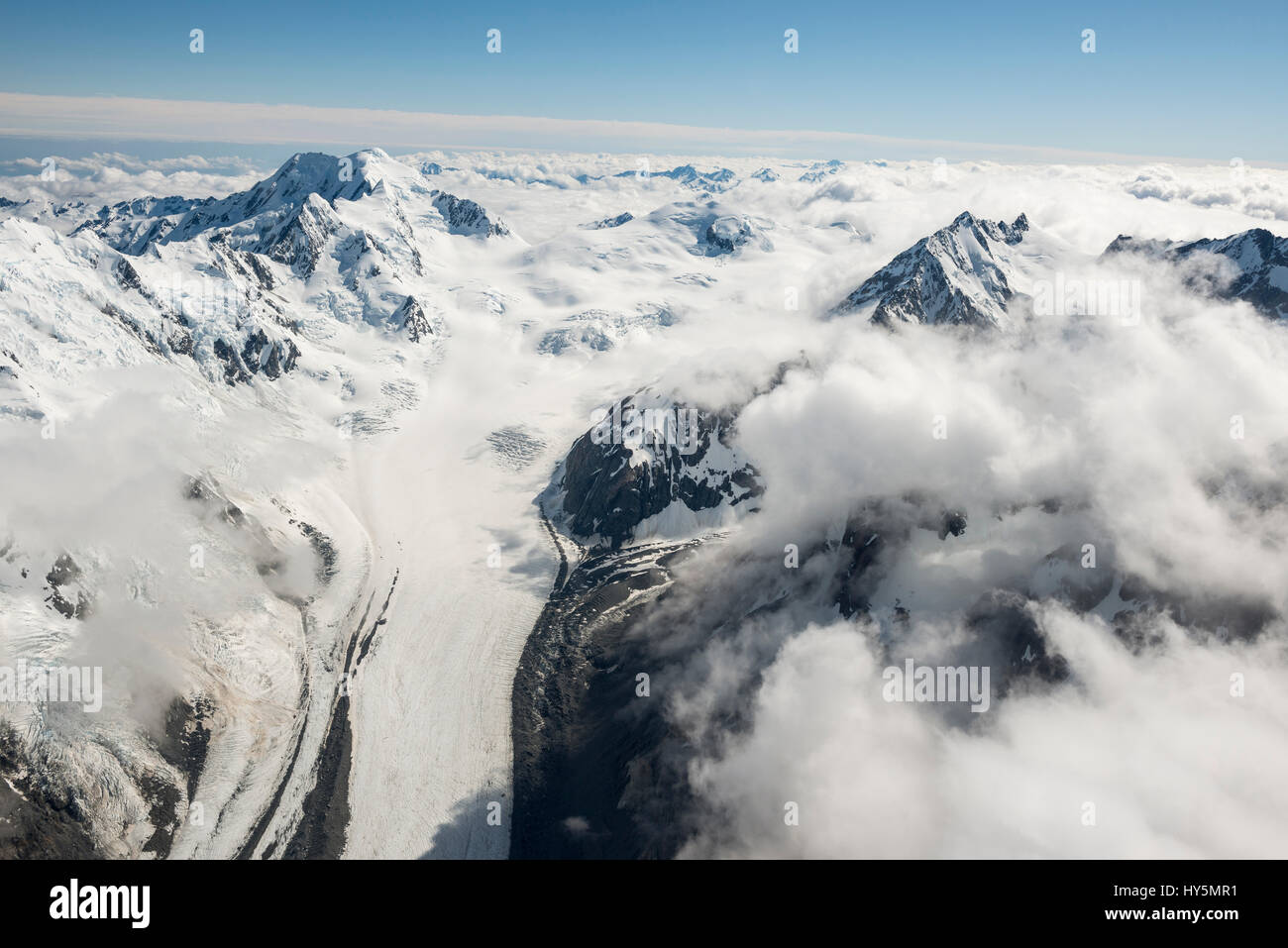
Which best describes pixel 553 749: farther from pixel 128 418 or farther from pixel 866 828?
pixel 128 418

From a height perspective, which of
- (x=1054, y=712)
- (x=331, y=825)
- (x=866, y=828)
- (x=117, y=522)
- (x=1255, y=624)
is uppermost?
(x=117, y=522)

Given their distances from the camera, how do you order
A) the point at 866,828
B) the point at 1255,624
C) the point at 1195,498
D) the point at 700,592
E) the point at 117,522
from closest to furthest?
the point at 866,828
the point at 1255,624
the point at 117,522
the point at 1195,498
the point at 700,592

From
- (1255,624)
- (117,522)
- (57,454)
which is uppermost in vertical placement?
(57,454)

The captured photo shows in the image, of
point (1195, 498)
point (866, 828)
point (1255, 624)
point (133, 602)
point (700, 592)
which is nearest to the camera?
point (866, 828)

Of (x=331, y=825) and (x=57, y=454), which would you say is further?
(x=57, y=454)

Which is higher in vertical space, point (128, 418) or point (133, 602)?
point (128, 418)
